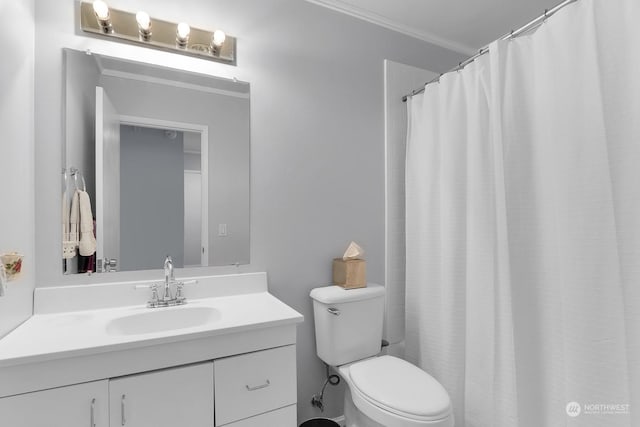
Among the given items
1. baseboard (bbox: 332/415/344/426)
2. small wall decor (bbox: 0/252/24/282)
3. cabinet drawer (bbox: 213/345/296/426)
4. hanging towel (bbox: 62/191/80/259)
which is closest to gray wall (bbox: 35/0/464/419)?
baseboard (bbox: 332/415/344/426)

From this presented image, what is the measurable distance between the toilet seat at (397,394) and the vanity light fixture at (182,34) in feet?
5.93

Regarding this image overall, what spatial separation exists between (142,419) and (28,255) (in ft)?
2.60

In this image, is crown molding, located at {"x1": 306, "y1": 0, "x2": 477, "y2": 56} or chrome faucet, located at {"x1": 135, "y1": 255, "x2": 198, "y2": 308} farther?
crown molding, located at {"x1": 306, "y1": 0, "x2": 477, "y2": 56}

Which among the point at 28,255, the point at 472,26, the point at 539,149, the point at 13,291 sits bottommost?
the point at 13,291

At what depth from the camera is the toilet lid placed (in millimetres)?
1267

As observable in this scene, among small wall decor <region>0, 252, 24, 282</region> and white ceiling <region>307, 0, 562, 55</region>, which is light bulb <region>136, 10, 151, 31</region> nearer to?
white ceiling <region>307, 0, 562, 55</region>

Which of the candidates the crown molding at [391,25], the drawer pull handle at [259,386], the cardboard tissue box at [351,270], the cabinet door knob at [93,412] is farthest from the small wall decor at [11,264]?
the crown molding at [391,25]

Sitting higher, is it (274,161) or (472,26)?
(472,26)

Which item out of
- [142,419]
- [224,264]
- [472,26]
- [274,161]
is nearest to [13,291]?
[142,419]

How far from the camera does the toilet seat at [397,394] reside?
1252 mm

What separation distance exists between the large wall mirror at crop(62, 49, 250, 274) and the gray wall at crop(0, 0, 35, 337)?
0.39 ft

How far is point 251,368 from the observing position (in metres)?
1.20

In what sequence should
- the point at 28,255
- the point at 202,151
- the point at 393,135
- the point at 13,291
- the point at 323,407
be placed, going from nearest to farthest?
the point at 13,291, the point at 28,255, the point at 202,151, the point at 323,407, the point at 393,135

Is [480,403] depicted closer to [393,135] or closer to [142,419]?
[142,419]
